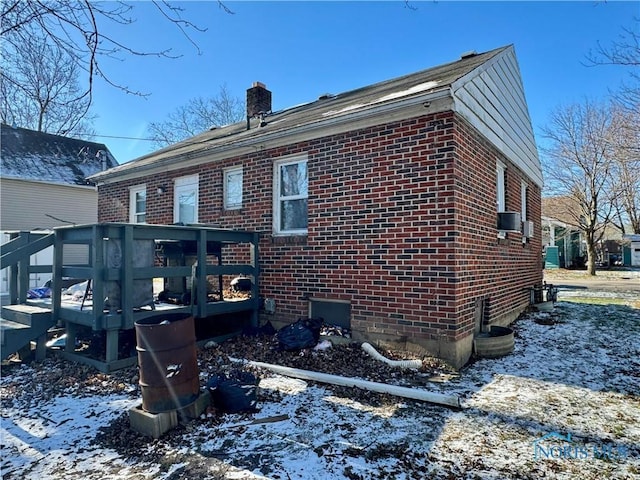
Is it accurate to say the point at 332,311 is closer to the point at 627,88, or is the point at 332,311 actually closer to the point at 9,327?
the point at 9,327

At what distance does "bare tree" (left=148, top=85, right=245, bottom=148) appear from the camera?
85.8ft

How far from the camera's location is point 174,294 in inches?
266

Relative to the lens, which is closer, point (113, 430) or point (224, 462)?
point (224, 462)

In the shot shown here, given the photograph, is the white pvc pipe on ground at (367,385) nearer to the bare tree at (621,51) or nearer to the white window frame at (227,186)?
the white window frame at (227,186)

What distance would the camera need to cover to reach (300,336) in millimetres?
5480

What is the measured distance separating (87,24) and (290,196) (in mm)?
3897

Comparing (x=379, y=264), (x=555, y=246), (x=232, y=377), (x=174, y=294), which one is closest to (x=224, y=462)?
(x=232, y=377)

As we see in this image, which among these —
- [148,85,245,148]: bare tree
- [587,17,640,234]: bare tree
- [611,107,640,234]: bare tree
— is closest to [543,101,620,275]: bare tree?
[611,107,640,234]: bare tree

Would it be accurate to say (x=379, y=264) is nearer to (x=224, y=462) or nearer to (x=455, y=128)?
(x=455, y=128)

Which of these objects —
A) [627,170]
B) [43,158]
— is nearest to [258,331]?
[43,158]

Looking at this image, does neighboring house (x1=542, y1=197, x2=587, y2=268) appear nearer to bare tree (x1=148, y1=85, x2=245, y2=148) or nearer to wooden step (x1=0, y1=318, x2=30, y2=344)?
bare tree (x1=148, y1=85, x2=245, y2=148)

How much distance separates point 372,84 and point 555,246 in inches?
1065

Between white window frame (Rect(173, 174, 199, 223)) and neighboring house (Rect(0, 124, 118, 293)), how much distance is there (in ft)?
32.1

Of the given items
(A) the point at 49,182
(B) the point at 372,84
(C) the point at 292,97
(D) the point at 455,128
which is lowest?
(D) the point at 455,128
